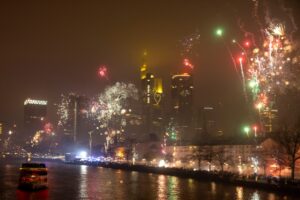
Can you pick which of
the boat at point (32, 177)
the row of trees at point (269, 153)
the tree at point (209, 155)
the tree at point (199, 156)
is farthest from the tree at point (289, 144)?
the boat at point (32, 177)

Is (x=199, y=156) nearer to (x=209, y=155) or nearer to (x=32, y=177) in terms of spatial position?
(x=209, y=155)

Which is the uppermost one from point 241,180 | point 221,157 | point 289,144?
point 289,144

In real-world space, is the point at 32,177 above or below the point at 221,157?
below

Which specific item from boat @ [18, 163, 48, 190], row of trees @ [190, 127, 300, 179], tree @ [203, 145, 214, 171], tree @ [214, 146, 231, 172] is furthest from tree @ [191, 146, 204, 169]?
boat @ [18, 163, 48, 190]

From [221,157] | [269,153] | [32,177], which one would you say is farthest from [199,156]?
[32,177]

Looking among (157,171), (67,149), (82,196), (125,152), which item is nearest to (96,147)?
(67,149)

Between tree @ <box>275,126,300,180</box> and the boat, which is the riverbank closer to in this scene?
tree @ <box>275,126,300,180</box>

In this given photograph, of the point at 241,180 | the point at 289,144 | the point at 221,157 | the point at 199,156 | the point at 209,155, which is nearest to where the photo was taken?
the point at 241,180

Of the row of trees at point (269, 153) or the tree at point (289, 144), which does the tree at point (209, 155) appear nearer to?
the row of trees at point (269, 153)
